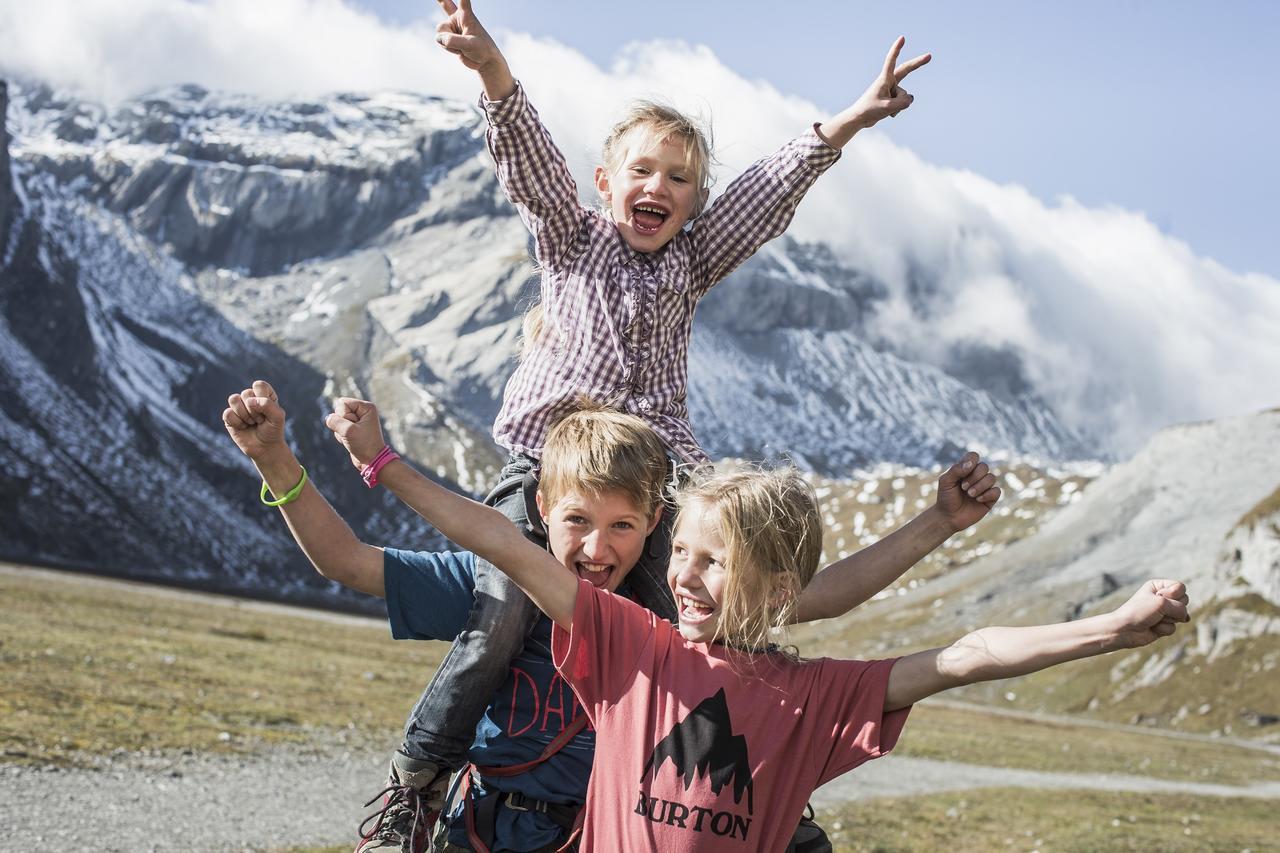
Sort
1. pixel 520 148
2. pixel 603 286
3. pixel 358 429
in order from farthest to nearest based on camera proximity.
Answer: pixel 603 286 → pixel 520 148 → pixel 358 429

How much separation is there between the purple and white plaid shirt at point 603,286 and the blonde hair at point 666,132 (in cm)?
32

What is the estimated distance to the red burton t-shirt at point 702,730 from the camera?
16.5 feet

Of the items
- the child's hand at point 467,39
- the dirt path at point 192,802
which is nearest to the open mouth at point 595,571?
the child's hand at point 467,39

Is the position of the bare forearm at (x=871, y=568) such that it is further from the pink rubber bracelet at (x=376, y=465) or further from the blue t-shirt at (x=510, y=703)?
the pink rubber bracelet at (x=376, y=465)

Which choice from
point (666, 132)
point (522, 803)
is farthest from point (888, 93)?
point (522, 803)

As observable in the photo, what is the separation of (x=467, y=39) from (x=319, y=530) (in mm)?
2438

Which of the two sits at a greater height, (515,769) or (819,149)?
(819,149)

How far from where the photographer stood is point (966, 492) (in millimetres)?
6203

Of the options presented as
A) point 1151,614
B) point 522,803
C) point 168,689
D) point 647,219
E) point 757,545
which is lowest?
point 168,689

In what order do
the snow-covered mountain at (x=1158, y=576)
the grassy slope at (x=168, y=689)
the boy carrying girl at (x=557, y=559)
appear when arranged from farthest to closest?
the snow-covered mountain at (x=1158, y=576), the grassy slope at (x=168, y=689), the boy carrying girl at (x=557, y=559)

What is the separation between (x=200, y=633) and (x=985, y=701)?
81210mm

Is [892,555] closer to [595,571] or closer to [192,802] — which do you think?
[595,571]

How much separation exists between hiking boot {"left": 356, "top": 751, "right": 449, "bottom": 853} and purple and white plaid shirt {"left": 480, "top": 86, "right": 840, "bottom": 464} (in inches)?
69.6

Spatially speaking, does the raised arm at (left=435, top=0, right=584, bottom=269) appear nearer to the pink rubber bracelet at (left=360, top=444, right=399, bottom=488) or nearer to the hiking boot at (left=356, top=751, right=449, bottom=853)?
the pink rubber bracelet at (left=360, top=444, right=399, bottom=488)
